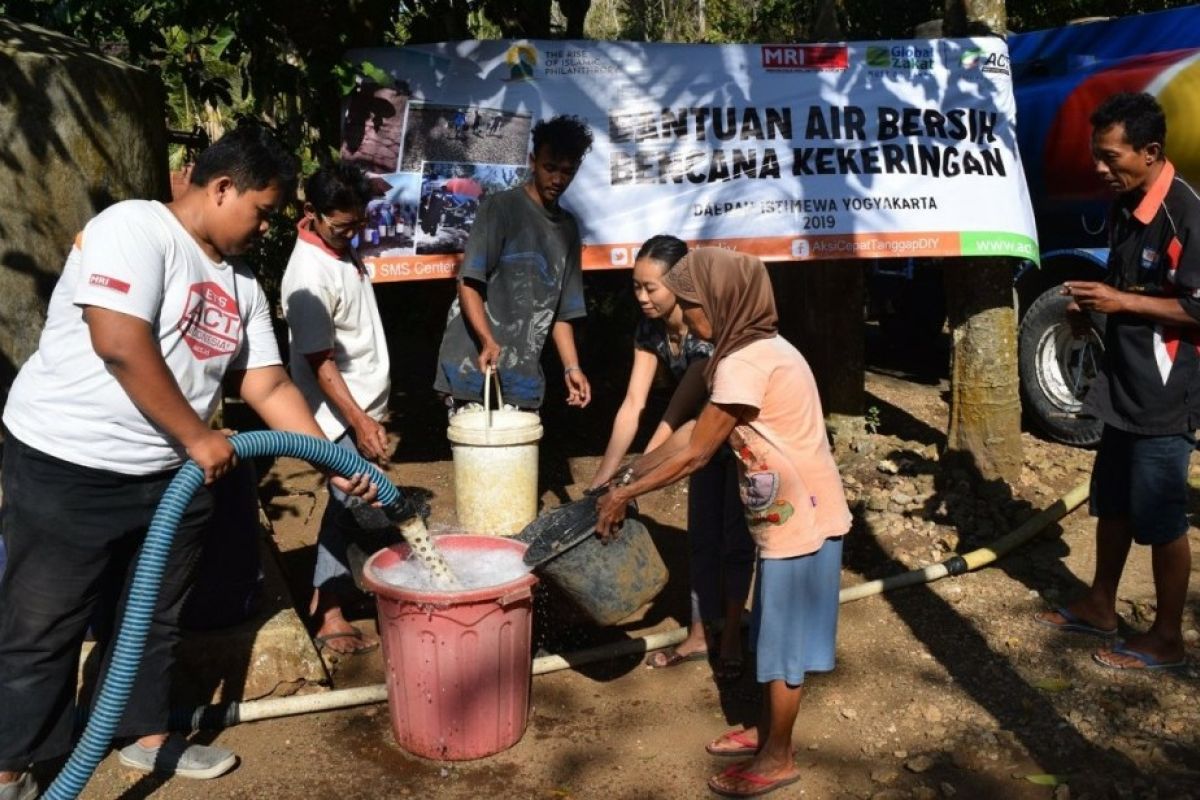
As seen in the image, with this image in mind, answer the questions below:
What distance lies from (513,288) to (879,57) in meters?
2.49

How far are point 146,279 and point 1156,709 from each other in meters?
3.53

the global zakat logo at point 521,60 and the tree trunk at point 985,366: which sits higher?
the global zakat logo at point 521,60

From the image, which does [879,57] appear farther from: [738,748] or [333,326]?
[738,748]

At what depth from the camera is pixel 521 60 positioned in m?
5.77

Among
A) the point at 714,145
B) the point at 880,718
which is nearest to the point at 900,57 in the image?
the point at 714,145

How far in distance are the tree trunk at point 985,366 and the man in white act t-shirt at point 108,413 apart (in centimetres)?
402

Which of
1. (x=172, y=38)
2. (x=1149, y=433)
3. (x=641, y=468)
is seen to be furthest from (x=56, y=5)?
(x=1149, y=433)

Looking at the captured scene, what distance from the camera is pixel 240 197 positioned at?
10.3 ft

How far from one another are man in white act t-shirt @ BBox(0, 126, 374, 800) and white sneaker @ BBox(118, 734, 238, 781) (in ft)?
0.93

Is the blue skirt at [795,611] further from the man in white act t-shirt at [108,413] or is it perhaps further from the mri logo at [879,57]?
the mri logo at [879,57]

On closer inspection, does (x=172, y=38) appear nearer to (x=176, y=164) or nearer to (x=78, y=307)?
(x=176, y=164)

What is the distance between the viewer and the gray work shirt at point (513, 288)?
4969mm

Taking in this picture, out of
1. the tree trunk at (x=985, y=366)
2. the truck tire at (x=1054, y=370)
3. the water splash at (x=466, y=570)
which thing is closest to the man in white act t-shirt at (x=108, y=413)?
Answer: the water splash at (x=466, y=570)

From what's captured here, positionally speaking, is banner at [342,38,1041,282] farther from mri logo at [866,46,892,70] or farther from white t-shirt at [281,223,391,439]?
white t-shirt at [281,223,391,439]
